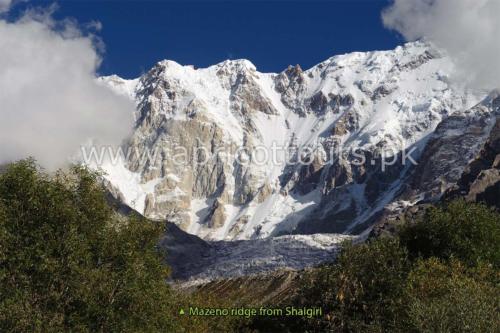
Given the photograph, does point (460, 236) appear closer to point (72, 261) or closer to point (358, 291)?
point (358, 291)

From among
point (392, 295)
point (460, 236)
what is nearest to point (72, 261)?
point (392, 295)

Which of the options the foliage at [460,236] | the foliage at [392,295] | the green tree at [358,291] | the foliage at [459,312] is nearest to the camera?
the foliage at [459,312]

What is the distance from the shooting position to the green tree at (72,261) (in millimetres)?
46188

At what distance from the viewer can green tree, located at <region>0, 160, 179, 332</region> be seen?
152 feet

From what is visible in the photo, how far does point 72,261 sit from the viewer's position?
47.3 meters

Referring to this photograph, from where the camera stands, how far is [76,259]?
48000 millimetres

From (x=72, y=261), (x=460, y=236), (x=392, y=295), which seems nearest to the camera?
(x=72, y=261)

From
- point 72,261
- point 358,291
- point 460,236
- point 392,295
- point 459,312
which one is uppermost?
point 460,236

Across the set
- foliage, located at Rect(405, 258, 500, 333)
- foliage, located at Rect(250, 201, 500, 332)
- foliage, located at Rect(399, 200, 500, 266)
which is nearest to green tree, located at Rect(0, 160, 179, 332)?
foliage, located at Rect(250, 201, 500, 332)

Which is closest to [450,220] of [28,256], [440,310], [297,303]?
[297,303]

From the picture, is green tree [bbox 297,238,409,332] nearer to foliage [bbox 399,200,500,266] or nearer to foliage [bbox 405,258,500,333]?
foliage [bbox 405,258,500,333]

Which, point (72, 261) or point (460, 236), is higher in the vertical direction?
point (460, 236)

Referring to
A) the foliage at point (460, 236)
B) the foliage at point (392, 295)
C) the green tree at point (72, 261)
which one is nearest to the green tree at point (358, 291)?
the foliage at point (392, 295)

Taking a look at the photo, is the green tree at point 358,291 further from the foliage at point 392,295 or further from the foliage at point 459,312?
the foliage at point 459,312
